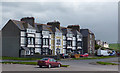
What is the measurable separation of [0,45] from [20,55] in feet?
30.8

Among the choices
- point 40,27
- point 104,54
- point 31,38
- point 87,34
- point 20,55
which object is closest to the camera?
point 20,55

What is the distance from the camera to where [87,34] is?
9262 centimetres

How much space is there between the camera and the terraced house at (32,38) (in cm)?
6538

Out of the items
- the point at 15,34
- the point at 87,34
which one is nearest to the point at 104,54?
the point at 87,34

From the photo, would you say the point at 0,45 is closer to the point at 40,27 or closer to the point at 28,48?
the point at 28,48

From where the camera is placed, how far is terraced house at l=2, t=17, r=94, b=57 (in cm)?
6538

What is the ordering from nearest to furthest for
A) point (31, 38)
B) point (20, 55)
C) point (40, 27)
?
point (20, 55)
point (31, 38)
point (40, 27)

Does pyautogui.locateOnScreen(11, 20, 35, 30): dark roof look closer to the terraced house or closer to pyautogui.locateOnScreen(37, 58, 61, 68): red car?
the terraced house

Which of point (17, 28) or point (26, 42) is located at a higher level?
point (17, 28)

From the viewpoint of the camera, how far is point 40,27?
7300 centimetres

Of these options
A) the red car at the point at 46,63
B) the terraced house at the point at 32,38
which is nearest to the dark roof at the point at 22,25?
the terraced house at the point at 32,38

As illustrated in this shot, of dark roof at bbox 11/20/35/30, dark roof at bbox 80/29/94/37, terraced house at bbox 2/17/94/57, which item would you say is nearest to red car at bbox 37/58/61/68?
terraced house at bbox 2/17/94/57

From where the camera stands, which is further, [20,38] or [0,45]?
[0,45]

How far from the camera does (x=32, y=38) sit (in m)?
68.9
